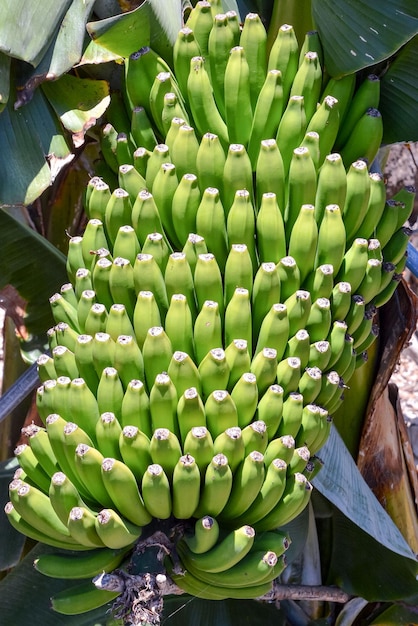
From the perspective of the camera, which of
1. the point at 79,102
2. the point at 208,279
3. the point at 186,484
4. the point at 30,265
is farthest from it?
the point at 30,265

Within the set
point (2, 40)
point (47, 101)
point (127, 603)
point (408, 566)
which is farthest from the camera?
point (408, 566)

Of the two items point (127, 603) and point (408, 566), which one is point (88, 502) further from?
point (408, 566)

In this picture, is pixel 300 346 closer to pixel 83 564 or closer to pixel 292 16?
pixel 83 564

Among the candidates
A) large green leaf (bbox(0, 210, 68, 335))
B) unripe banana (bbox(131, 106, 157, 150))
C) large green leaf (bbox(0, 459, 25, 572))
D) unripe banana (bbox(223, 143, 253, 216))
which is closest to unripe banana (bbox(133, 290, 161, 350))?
unripe banana (bbox(223, 143, 253, 216))

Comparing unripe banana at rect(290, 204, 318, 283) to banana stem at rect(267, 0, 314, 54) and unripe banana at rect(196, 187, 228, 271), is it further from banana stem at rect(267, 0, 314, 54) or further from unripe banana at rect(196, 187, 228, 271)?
banana stem at rect(267, 0, 314, 54)

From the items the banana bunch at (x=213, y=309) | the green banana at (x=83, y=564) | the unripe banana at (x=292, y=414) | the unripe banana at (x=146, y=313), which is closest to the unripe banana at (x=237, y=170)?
the banana bunch at (x=213, y=309)

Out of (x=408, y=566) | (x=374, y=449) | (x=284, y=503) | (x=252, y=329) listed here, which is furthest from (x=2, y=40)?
(x=408, y=566)

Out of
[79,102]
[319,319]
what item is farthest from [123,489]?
[79,102]
